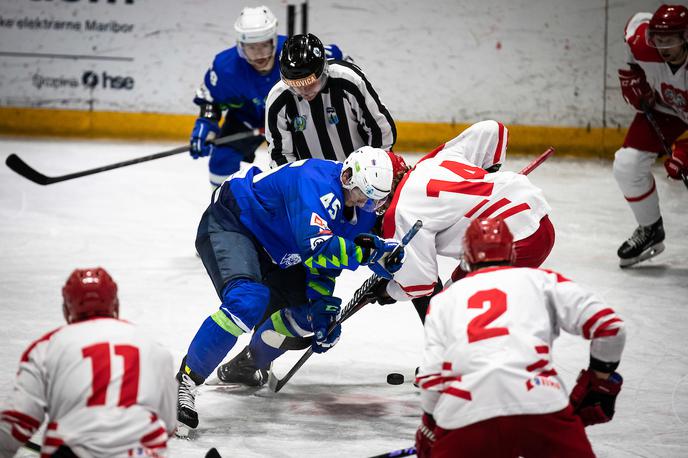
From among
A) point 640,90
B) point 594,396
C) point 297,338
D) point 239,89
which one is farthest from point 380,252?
point 640,90

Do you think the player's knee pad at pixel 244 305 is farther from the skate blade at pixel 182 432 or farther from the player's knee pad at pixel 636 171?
the player's knee pad at pixel 636 171

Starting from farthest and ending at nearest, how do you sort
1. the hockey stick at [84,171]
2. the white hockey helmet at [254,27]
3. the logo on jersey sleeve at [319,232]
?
1. the white hockey helmet at [254,27]
2. the hockey stick at [84,171]
3. the logo on jersey sleeve at [319,232]

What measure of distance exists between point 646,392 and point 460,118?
454cm

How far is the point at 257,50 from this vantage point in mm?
5051

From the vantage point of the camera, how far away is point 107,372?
2082mm

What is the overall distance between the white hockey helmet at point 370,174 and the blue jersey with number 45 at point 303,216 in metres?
0.07

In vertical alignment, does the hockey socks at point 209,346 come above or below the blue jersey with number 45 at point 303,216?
below

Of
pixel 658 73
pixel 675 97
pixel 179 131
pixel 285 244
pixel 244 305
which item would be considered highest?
pixel 658 73

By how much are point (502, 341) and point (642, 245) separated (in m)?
3.30

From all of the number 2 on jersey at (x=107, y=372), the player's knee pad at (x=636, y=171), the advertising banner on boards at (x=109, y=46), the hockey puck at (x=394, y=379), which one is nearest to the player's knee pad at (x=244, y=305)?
the hockey puck at (x=394, y=379)

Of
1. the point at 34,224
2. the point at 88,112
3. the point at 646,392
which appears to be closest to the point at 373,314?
the point at 646,392

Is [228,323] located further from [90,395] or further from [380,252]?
[90,395]

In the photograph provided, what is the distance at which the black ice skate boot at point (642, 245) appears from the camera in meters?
5.29

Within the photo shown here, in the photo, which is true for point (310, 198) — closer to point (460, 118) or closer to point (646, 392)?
point (646, 392)
